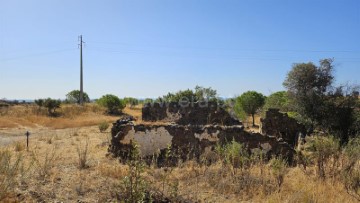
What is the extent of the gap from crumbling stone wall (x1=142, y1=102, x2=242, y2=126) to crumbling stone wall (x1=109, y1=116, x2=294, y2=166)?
5500 millimetres

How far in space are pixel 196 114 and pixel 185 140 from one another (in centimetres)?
645

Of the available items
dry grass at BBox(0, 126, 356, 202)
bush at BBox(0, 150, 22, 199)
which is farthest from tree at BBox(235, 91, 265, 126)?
bush at BBox(0, 150, 22, 199)

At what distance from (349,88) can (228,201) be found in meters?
17.1

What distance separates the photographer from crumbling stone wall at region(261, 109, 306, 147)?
1661cm

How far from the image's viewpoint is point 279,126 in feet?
54.7

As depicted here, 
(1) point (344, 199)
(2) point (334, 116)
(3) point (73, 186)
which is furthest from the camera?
(2) point (334, 116)

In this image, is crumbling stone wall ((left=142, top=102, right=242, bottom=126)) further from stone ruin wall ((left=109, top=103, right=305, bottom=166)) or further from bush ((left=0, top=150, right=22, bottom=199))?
bush ((left=0, top=150, right=22, bottom=199))

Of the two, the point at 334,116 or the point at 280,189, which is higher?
the point at 334,116

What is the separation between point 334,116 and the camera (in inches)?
766

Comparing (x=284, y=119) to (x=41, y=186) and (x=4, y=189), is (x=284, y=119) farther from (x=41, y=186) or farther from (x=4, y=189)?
(x=4, y=189)

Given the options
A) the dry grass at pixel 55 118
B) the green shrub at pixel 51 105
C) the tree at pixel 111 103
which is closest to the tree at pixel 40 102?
the green shrub at pixel 51 105

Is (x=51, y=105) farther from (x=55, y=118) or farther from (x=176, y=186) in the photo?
(x=176, y=186)

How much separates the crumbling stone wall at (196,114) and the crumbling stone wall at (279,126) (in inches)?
57.7

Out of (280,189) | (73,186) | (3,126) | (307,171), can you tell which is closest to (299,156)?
(307,171)
